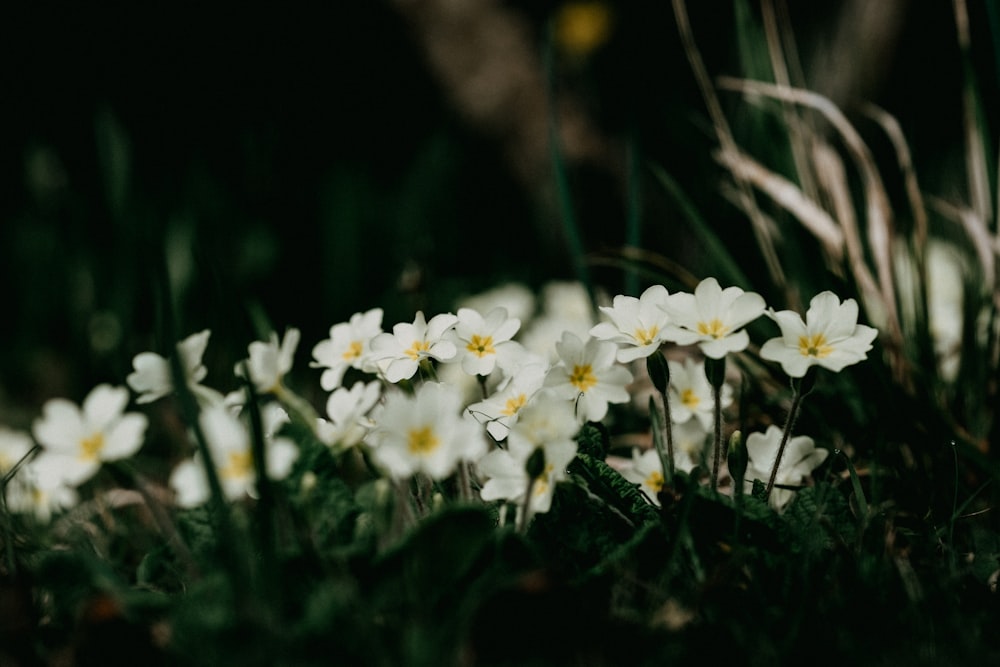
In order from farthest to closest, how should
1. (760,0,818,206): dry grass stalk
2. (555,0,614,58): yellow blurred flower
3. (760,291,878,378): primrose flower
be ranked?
(555,0,614,58): yellow blurred flower, (760,0,818,206): dry grass stalk, (760,291,878,378): primrose flower

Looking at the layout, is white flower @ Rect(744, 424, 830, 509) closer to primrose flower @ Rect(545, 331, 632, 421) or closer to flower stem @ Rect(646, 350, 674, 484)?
flower stem @ Rect(646, 350, 674, 484)

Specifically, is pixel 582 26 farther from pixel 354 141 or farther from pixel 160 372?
pixel 160 372

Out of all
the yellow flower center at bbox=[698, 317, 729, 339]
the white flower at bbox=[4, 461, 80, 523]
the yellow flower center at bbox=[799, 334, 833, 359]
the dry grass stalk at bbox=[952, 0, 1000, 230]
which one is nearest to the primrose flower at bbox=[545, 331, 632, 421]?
the yellow flower center at bbox=[698, 317, 729, 339]

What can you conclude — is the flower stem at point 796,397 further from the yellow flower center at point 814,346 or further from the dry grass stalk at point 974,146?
the dry grass stalk at point 974,146

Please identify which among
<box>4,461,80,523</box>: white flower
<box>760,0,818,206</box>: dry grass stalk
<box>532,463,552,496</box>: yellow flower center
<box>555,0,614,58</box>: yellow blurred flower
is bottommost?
<box>4,461,80,523</box>: white flower

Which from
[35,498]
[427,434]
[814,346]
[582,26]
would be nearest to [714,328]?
[814,346]

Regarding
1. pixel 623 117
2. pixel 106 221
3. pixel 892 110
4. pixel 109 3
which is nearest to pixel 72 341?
pixel 106 221

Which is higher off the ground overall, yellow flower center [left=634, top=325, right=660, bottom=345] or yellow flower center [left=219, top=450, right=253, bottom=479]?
yellow flower center [left=634, top=325, right=660, bottom=345]

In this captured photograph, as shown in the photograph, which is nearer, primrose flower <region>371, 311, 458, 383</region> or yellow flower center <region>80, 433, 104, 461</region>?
yellow flower center <region>80, 433, 104, 461</region>
